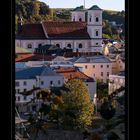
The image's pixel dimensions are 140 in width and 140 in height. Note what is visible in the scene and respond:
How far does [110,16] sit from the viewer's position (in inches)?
31.3

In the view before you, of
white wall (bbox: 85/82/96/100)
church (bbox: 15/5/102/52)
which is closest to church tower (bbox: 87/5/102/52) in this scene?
church (bbox: 15/5/102/52)

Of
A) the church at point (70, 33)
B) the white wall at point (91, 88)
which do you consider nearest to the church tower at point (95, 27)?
the church at point (70, 33)

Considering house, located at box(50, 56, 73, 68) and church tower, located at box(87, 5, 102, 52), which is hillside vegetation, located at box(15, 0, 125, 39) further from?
house, located at box(50, 56, 73, 68)

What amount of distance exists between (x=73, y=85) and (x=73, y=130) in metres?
0.13

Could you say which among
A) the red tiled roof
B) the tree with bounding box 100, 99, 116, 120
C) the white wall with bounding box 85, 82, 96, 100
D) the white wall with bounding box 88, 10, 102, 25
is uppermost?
the white wall with bounding box 88, 10, 102, 25

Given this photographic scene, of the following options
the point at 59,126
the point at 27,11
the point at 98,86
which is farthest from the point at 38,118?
the point at 27,11

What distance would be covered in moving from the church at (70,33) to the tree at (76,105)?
0.36 ft

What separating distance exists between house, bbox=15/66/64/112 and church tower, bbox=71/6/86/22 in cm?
18

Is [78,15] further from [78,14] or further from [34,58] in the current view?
[34,58]

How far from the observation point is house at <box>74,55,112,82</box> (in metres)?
0.80

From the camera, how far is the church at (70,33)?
0.81m
